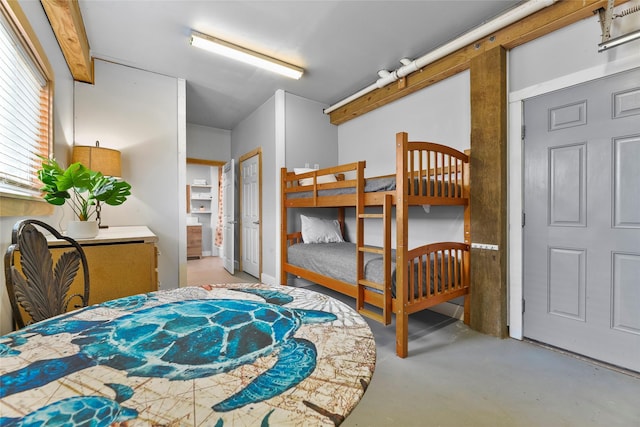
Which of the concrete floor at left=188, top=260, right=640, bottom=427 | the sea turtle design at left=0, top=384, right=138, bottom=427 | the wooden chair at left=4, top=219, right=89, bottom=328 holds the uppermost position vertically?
the wooden chair at left=4, top=219, right=89, bottom=328

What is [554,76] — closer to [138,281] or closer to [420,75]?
[420,75]

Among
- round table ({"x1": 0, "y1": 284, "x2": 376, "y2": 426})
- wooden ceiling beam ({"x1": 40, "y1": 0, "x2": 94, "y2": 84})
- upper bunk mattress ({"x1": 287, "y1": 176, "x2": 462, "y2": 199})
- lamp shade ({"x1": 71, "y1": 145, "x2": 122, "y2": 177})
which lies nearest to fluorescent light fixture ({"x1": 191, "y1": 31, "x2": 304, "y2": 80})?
wooden ceiling beam ({"x1": 40, "y1": 0, "x2": 94, "y2": 84})

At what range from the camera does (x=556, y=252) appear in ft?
6.95

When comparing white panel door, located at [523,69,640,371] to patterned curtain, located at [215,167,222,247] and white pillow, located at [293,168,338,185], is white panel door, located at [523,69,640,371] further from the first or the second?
patterned curtain, located at [215,167,222,247]

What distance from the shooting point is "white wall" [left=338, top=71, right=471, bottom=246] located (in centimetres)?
271

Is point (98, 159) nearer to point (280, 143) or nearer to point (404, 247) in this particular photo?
point (280, 143)

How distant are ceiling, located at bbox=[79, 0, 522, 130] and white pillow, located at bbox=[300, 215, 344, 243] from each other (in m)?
1.79

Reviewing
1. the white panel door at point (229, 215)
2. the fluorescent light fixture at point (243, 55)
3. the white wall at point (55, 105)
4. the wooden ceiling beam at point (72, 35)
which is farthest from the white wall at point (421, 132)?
the white wall at point (55, 105)

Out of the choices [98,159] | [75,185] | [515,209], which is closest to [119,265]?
[75,185]

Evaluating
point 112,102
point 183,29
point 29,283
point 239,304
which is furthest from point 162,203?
point 239,304

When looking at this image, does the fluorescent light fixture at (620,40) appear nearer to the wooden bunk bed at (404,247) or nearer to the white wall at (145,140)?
the wooden bunk bed at (404,247)

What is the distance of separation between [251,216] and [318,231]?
152 cm

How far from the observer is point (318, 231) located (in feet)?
11.8

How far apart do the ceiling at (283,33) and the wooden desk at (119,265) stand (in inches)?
74.9
